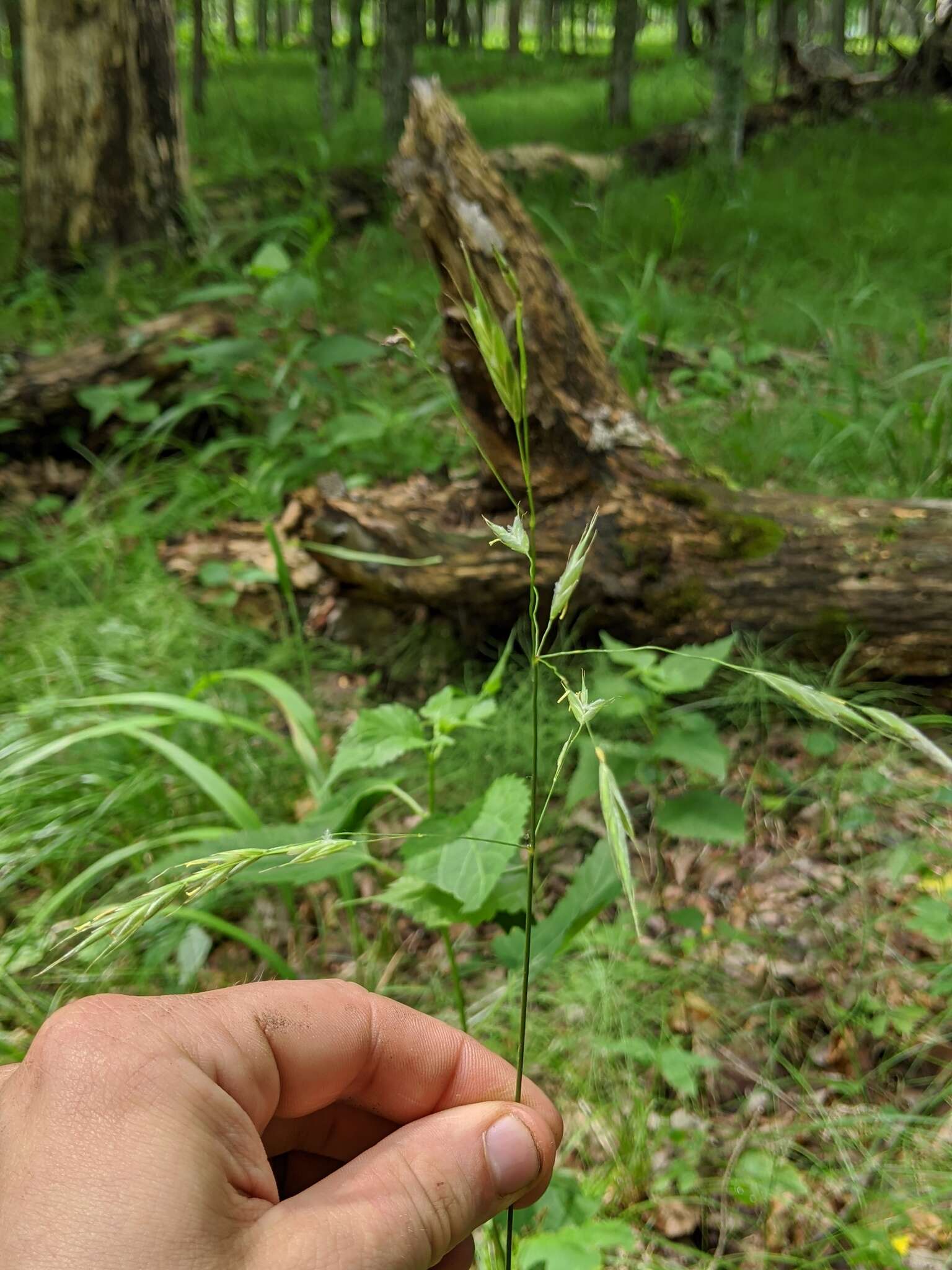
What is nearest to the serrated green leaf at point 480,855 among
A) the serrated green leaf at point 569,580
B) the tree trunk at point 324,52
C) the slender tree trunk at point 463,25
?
the serrated green leaf at point 569,580

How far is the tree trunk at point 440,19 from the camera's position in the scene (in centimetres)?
2325

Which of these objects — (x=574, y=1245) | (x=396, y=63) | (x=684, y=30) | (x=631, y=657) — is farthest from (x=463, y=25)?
(x=574, y=1245)

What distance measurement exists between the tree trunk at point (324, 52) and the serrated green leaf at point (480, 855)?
9380 millimetres

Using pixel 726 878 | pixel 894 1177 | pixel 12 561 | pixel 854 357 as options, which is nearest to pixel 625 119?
pixel 854 357

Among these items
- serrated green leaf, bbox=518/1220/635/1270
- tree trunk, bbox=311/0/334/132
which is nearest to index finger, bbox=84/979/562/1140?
serrated green leaf, bbox=518/1220/635/1270

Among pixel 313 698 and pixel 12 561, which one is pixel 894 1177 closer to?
pixel 313 698

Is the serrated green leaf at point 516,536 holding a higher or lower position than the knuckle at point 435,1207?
higher

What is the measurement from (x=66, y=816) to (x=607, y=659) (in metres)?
1.62

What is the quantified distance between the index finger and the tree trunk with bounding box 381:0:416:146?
8431mm

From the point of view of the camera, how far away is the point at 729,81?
754cm

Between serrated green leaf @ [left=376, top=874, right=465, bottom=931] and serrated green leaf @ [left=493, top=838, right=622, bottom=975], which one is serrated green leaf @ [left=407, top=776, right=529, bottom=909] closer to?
serrated green leaf @ [left=376, top=874, right=465, bottom=931]

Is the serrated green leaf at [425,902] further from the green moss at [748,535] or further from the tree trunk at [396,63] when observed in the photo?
the tree trunk at [396,63]

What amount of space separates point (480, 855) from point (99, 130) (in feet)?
17.9

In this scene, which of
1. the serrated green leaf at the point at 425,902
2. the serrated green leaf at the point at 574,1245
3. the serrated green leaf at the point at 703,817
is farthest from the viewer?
the serrated green leaf at the point at 703,817
